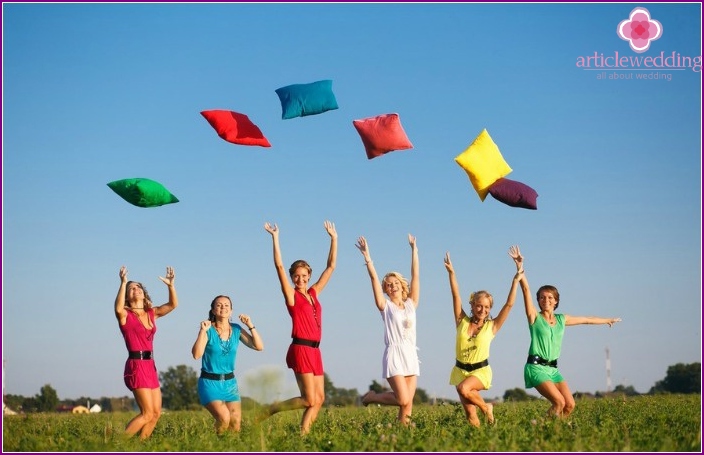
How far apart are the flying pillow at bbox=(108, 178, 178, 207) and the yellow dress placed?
4659 mm

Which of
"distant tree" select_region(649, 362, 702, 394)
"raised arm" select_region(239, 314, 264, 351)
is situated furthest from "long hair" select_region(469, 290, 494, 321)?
"distant tree" select_region(649, 362, 702, 394)

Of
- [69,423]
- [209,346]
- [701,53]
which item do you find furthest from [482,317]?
[69,423]

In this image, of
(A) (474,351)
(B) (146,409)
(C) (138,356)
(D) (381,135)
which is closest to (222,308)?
(C) (138,356)

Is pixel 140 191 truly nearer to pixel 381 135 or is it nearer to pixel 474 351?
pixel 381 135

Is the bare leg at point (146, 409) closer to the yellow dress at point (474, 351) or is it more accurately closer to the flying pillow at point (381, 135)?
the yellow dress at point (474, 351)

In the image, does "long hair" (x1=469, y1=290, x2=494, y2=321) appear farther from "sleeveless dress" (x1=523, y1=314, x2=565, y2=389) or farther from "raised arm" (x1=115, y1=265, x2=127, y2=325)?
"raised arm" (x1=115, y1=265, x2=127, y2=325)

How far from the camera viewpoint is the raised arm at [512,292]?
1341cm

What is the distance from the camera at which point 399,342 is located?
12977 millimetres

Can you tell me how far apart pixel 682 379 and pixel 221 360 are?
706 inches

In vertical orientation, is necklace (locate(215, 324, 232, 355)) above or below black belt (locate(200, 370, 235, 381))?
above

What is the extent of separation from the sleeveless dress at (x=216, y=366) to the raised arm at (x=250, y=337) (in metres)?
0.22

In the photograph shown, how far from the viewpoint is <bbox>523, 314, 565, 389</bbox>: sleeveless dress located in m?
13.6

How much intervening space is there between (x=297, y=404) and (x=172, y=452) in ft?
7.08

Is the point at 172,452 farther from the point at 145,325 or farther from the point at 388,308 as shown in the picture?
the point at 388,308
